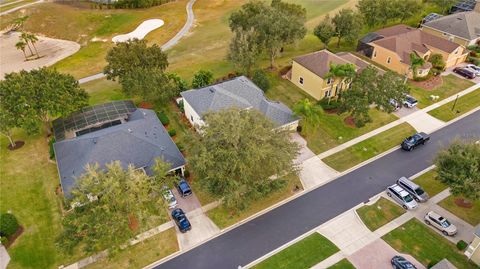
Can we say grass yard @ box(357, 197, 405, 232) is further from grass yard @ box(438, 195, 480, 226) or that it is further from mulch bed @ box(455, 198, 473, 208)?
mulch bed @ box(455, 198, 473, 208)

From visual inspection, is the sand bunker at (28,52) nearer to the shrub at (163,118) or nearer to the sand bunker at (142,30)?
the sand bunker at (142,30)

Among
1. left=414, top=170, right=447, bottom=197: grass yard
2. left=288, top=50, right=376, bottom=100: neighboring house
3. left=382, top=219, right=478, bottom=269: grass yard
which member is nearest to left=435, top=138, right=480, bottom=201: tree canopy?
left=414, top=170, right=447, bottom=197: grass yard

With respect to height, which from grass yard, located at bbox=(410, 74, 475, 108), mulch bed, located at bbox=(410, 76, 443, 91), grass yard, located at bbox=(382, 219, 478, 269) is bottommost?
grass yard, located at bbox=(382, 219, 478, 269)

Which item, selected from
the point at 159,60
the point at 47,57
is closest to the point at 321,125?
the point at 159,60

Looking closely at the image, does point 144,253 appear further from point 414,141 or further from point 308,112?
point 414,141

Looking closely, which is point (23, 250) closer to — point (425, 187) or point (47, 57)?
point (425, 187)

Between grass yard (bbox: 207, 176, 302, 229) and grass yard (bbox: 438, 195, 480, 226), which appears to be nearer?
grass yard (bbox: 438, 195, 480, 226)

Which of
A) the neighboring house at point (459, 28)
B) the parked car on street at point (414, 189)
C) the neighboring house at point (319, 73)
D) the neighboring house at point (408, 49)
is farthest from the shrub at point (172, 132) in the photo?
the neighboring house at point (459, 28)
